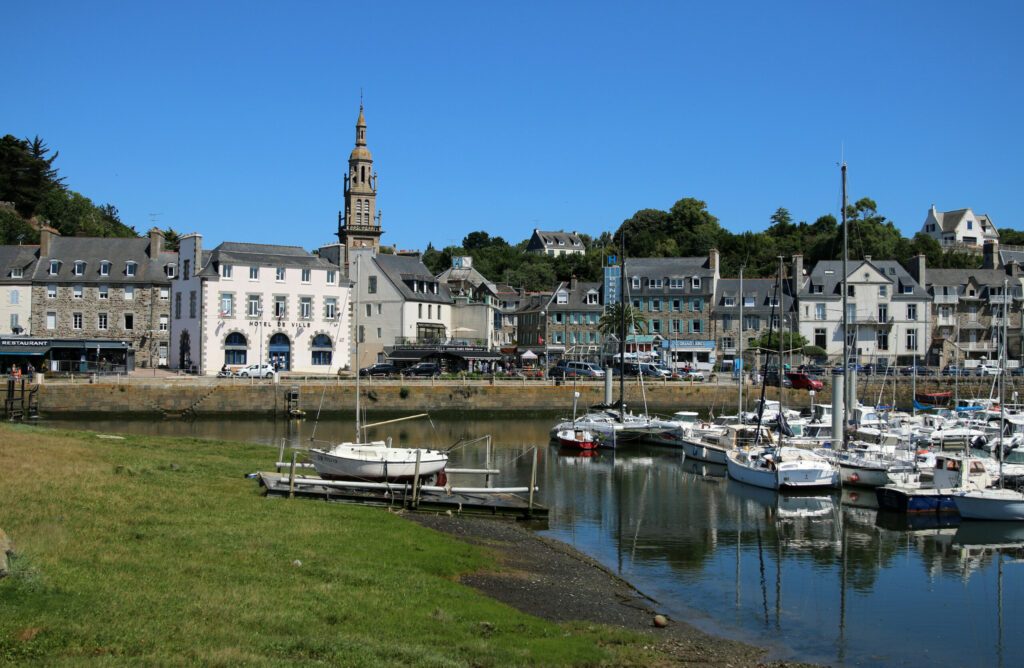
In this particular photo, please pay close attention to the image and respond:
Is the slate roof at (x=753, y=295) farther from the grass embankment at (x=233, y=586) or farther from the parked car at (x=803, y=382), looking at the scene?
the grass embankment at (x=233, y=586)

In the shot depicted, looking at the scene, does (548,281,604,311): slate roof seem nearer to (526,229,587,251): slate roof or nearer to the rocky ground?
(526,229,587,251): slate roof

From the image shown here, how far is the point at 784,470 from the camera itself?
131 ft

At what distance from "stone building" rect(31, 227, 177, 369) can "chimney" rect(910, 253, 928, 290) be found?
236 ft

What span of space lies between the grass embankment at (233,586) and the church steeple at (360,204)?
72.3 meters

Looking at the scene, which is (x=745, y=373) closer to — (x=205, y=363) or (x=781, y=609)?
(x=205, y=363)

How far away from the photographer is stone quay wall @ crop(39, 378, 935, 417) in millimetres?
63594

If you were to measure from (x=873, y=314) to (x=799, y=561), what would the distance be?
7198 centimetres

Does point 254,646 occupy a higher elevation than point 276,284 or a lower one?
lower

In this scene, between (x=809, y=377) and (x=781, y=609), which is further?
(x=809, y=377)

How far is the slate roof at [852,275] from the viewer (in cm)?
9494

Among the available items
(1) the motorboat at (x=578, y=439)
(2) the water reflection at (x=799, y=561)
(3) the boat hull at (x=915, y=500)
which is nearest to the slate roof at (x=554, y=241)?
(1) the motorboat at (x=578, y=439)

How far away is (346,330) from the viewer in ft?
271

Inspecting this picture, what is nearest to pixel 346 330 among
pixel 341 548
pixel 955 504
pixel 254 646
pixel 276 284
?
pixel 276 284

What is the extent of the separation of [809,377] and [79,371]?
58.1 m
